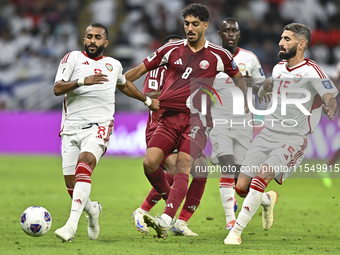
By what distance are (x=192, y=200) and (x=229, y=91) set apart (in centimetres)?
192

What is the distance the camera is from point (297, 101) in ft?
20.7

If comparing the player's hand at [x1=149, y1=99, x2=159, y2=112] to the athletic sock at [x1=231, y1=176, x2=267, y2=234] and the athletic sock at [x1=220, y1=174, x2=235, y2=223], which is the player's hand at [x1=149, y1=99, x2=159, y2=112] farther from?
the athletic sock at [x1=220, y1=174, x2=235, y2=223]

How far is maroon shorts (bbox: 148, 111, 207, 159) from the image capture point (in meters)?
6.22

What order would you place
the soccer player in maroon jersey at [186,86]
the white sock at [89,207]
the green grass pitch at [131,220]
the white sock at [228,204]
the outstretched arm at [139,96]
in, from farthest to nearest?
the white sock at [228,204] → the outstretched arm at [139,96] → the soccer player in maroon jersey at [186,86] → the white sock at [89,207] → the green grass pitch at [131,220]

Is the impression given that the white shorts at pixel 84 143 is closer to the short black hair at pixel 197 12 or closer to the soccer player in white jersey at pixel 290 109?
the short black hair at pixel 197 12

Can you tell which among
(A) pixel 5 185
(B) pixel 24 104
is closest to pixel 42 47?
(B) pixel 24 104

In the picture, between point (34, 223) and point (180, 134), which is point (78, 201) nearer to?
point (34, 223)

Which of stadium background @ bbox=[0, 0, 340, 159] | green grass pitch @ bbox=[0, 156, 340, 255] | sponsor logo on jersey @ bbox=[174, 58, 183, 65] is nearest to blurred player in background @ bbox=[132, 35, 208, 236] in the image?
green grass pitch @ bbox=[0, 156, 340, 255]

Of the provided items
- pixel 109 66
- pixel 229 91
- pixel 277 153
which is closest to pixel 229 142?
pixel 229 91

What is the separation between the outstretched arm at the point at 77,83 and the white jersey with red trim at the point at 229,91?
2362mm

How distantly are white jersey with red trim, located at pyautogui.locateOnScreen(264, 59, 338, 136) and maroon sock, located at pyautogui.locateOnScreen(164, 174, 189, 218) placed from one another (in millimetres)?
1267

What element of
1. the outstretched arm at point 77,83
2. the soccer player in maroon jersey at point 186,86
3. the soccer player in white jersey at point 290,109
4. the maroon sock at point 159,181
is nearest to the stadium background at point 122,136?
the maroon sock at point 159,181

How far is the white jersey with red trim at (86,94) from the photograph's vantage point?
6195mm

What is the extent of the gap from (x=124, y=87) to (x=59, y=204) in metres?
3.62
